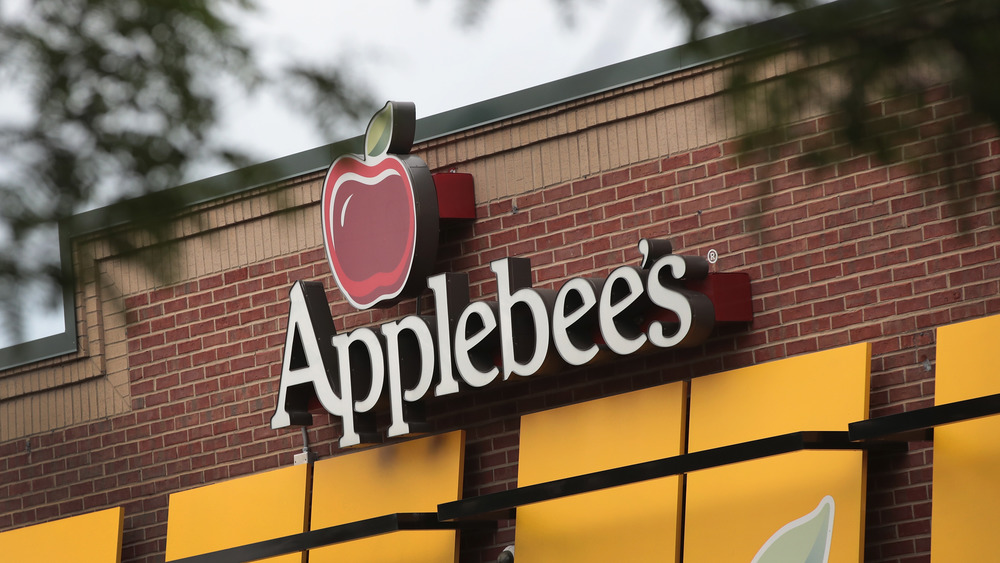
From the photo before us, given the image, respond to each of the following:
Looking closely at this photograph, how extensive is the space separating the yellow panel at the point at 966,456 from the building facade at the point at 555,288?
1.7 inches

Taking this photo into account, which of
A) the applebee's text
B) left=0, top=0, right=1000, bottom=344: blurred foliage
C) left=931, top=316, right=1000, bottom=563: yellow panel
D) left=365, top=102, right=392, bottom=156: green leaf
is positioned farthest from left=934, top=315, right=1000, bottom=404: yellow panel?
left=0, top=0, right=1000, bottom=344: blurred foliage

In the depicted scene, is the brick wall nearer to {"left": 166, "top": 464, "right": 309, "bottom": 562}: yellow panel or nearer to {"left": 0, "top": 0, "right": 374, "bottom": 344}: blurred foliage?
{"left": 166, "top": 464, "right": 309, "bottom": 562}: yellow panel

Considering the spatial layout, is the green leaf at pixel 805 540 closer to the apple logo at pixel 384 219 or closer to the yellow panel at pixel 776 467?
the yellow panel at pixel 776 467

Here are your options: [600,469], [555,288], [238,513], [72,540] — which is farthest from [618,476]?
[72,540]

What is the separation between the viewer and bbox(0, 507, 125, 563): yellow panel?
31.7 ft

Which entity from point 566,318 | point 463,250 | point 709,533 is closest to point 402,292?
point 463,250

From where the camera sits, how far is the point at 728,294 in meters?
7.23

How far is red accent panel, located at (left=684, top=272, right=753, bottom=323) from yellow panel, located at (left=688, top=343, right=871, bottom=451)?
32 cm

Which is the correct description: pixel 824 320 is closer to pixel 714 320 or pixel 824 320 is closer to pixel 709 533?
pixel 714 320

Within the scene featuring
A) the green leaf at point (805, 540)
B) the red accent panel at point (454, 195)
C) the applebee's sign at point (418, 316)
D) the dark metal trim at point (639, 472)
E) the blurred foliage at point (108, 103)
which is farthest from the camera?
the red accent panel at point (454, 195)

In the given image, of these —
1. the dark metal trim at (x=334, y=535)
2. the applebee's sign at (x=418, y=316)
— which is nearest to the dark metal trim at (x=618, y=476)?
the dark metal trim at (x=334, y=535)

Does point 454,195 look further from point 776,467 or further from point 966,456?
point 966,456

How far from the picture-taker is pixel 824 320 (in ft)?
23.2

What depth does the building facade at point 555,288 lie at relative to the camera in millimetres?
6742
